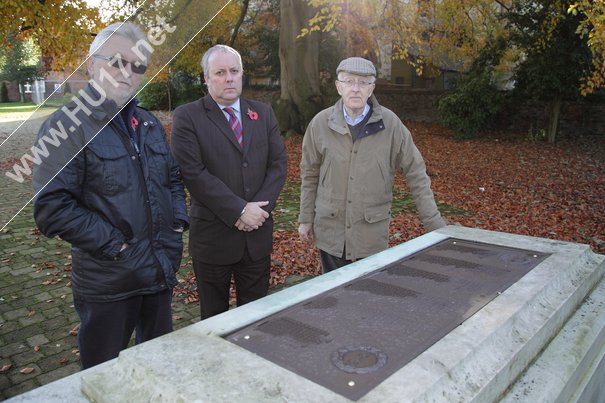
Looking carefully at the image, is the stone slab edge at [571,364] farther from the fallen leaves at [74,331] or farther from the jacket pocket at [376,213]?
the fallen leaves at [74,331]

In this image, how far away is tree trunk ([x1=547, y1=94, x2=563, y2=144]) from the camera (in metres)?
16.7

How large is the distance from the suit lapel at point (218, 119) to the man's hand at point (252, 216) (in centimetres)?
38

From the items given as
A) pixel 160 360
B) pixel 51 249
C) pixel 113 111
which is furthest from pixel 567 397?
pixel 51 249

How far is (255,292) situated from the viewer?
3.46m

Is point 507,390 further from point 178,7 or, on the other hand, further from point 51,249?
point 51,249

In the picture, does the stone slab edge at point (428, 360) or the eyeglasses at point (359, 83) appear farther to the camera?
the eyeglasses at point (359, 83)

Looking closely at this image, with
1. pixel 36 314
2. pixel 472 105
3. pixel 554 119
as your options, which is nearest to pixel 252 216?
pixel 36 314

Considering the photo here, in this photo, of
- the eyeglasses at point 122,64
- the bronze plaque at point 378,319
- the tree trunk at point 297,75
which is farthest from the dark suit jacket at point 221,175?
the tree trunk at point 297,75

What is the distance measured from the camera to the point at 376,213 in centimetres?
352

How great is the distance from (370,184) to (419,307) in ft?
4.17

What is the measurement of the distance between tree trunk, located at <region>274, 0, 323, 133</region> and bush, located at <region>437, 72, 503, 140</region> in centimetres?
501

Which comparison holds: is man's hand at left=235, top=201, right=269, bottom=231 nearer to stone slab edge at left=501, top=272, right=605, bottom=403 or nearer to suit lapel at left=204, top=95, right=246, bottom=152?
suit lapel at left=204, top=95, right=246, bottom=152

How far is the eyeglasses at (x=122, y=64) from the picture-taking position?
1.58 m

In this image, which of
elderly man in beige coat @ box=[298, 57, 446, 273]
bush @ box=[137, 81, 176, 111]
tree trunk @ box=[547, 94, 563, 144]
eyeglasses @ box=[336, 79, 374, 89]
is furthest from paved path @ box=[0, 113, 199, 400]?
bush @ box=[137, 81, 176, 111]
